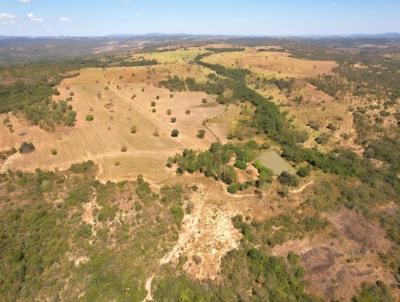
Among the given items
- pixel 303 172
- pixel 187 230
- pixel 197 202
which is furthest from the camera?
pixel 303 172

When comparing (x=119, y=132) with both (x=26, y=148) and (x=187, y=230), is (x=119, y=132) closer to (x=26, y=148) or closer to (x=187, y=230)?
(x=26, y=148)

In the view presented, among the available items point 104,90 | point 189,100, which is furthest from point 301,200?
point 104,90

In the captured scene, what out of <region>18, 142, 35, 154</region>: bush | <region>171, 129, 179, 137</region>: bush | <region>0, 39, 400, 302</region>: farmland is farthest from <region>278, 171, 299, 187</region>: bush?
<region>18, 142, 35, 154</region>: bush

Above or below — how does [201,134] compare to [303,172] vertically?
above

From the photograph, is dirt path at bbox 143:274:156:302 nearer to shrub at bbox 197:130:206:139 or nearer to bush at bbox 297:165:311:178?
bush at bbox 297:165:311:178

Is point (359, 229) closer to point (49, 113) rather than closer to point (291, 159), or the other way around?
point (291, 159)

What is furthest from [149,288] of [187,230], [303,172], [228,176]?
[303,172]

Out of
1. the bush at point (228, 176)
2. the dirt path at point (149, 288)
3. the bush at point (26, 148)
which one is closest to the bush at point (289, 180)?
the bush at point (228, 176)

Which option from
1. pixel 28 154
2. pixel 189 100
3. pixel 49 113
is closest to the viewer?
pixel 28 154
